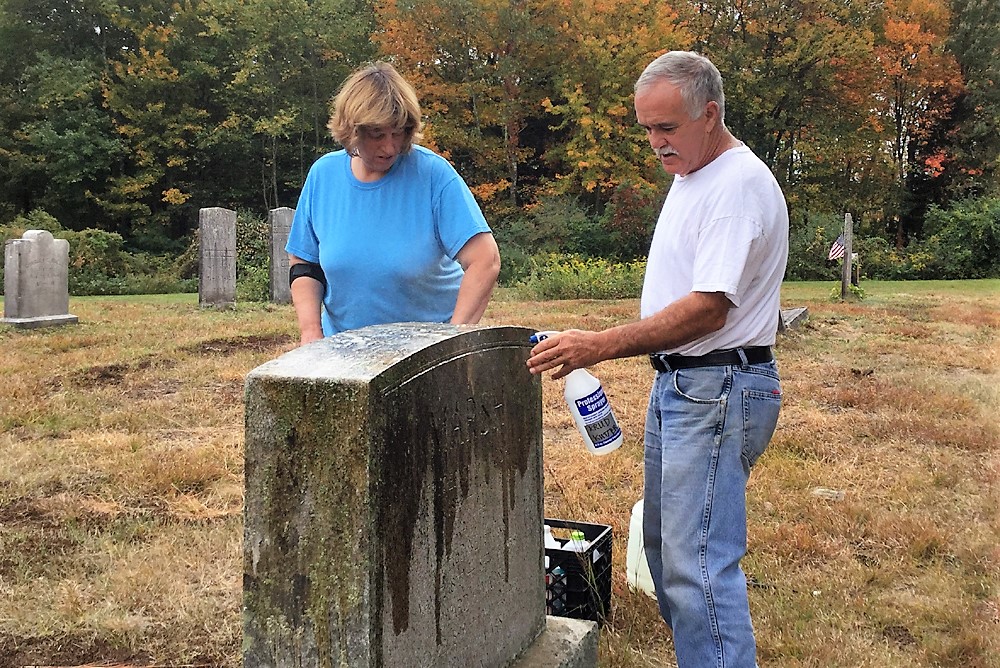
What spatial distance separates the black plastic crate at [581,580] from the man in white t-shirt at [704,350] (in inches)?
32.9

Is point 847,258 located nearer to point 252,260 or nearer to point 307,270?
point 252,260

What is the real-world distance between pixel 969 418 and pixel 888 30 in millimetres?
26512

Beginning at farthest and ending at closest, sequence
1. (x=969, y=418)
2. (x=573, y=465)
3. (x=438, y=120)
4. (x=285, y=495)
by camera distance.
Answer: (x=438, y=120) < (x=969, y=418) < (x=573, y=465) < (x=285, y=495)

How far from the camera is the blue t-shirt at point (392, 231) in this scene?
299 centimetres

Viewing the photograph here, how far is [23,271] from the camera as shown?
11.2 m

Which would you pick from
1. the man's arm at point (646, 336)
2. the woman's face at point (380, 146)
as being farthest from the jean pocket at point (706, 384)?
the woman's face at point (380, 146)

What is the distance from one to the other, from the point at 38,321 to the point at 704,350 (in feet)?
35.7

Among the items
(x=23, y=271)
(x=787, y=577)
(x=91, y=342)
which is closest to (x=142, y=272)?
(x=23, y=271)

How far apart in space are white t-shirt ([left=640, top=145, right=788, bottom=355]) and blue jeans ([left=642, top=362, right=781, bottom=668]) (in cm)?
13

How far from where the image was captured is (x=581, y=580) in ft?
11.0

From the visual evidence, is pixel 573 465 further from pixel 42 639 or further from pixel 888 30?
pixel 888 30

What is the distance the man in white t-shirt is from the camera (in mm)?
2314

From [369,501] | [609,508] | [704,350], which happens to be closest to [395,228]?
[704,350]

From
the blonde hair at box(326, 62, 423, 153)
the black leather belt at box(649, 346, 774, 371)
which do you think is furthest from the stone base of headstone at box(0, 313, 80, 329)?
the black leather belt at box(649, 346, 774, 371)
